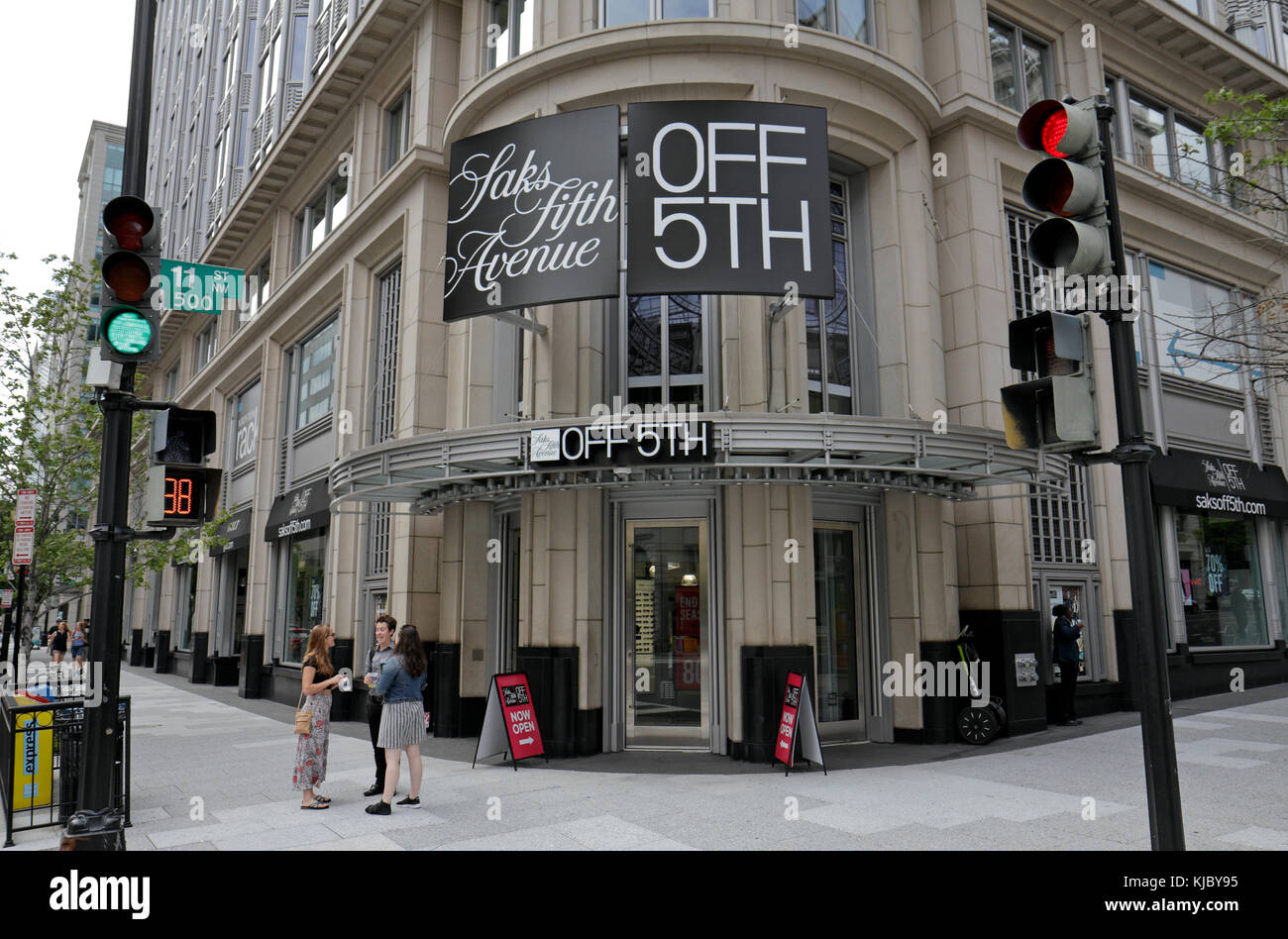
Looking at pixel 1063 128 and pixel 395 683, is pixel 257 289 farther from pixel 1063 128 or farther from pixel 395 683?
pixel 1063 128

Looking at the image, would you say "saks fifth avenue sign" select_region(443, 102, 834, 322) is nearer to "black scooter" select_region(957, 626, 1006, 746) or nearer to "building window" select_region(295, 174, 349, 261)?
"black scooter" select_region(957, 626, 1006, 746)

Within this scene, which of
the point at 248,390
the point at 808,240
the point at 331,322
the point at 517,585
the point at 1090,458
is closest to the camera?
the point at 1090,458

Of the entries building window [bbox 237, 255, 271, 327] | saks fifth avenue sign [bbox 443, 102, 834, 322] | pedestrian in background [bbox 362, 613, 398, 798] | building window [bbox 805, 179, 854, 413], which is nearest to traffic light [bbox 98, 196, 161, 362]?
pedestrian in background [bbox 362, 613, 398, 798]

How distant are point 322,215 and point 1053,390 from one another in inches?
853

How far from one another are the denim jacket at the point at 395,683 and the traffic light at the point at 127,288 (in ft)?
13.2

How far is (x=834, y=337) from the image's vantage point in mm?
14016

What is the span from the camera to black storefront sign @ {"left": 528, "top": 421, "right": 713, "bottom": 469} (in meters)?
10.5

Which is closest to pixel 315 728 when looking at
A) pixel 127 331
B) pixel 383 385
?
pixel 127 331

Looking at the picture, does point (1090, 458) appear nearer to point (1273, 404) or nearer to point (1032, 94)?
point (1032, 94)

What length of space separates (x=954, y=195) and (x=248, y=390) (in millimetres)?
22777

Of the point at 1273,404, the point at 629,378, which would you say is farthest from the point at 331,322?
the point at 1273,404

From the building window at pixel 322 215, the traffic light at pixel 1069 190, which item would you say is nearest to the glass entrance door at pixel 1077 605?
the traffic light at pixel 1069 190

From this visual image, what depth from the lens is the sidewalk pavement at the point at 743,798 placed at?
774 cm
